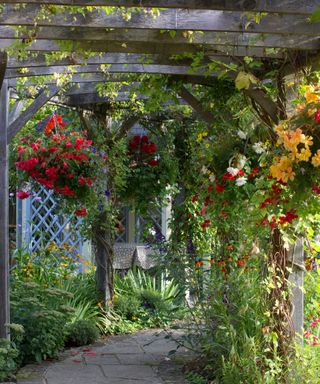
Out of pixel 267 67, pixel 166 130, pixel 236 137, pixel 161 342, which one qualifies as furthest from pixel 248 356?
pixel 166 130

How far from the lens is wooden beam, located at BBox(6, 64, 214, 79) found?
5.80m

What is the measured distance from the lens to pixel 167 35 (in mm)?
4648

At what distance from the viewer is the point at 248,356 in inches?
202

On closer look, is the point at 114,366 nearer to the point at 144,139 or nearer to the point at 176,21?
the point at 144,139

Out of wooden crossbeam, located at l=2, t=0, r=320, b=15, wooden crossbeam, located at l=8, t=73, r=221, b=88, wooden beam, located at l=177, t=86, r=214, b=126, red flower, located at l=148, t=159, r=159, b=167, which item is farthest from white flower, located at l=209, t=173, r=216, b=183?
red flower, located at l=148, t=159, r=159, b=167

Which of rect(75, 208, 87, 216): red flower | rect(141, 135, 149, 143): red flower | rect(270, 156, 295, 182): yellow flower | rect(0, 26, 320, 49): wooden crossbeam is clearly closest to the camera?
rect(270, 156, 295, 182): yellow flower

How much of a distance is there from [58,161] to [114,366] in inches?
71.9

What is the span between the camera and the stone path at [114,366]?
19.5 ft

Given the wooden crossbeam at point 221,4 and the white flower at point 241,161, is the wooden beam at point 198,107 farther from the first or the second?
the wooden crossbeam at point 221,4

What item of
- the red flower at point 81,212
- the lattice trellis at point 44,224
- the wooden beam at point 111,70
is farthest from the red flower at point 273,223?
the lattice trellis at point 44,224

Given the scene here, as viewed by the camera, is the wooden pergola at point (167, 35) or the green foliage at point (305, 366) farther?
the green foliage at point (305, 366)

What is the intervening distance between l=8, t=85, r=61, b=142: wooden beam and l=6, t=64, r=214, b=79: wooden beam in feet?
0.99

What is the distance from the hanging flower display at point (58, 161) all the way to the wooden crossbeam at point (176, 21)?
263cm

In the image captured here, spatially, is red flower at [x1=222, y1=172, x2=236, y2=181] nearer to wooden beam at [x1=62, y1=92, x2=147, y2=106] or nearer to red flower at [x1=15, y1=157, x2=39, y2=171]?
red flower at [x1=15, y1=157, x2=39, y2=171]
